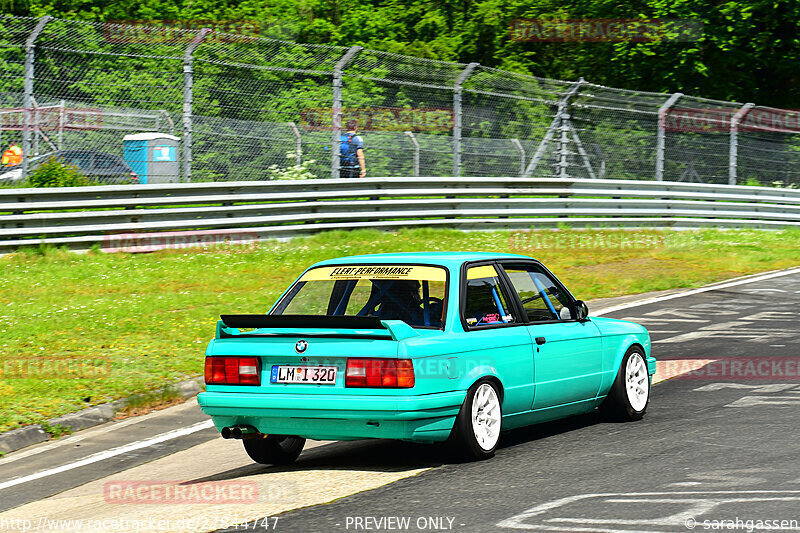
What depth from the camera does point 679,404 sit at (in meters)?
8.52

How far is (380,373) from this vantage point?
20.3ft

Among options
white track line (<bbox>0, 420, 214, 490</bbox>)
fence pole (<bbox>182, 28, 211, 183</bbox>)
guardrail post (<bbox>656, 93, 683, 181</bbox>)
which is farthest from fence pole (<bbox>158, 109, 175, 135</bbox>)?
guardrail post (<bbox>656, 93, 683, 181</bbox>)

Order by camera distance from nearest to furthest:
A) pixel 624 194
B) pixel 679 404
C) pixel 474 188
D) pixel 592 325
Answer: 1. pixel 592 325
2. pixel 679 404
3. pixel 474 188
4. pixel 624 194

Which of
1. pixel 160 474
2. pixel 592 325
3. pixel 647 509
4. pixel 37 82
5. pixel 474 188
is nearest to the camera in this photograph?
pixel 647 509

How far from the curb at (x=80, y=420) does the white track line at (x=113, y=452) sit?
2.23ft

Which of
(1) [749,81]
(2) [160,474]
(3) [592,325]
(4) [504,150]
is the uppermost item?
(1) [749,81]

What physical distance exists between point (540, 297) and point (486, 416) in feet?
4.52

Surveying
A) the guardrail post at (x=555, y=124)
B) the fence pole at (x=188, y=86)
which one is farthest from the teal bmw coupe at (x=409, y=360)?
the guardrail post at (x=555, y=124)

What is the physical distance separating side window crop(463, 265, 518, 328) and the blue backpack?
37.9 feet

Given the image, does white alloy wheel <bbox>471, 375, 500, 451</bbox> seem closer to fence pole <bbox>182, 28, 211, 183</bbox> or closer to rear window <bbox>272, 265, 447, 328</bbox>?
rear window <bbox>272, 265, 447, 328</bbox>

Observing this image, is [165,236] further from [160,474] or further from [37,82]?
[160,474]

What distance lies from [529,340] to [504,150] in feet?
48.6

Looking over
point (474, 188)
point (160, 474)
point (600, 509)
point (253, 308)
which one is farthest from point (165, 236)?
point (600, 509)

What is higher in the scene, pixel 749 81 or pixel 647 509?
pixel 749 81
